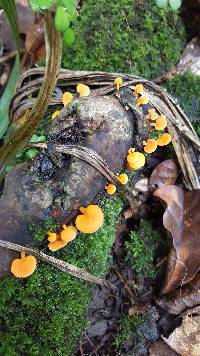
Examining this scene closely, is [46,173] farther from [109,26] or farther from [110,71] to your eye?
[109,26]

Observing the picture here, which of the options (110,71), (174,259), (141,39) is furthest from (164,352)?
(141,39)

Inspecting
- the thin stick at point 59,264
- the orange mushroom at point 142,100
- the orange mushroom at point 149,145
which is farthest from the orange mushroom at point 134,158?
the thin stick at point 59,264

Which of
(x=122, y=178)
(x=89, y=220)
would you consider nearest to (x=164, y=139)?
(x=122, y=178)

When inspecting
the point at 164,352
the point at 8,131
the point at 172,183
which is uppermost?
the point at 8,131

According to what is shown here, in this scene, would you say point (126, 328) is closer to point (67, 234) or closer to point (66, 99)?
point (67, 234)

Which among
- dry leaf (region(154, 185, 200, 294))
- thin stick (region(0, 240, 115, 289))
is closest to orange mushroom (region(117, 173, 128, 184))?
dry leaf (region(154, 185, 200, 294))
